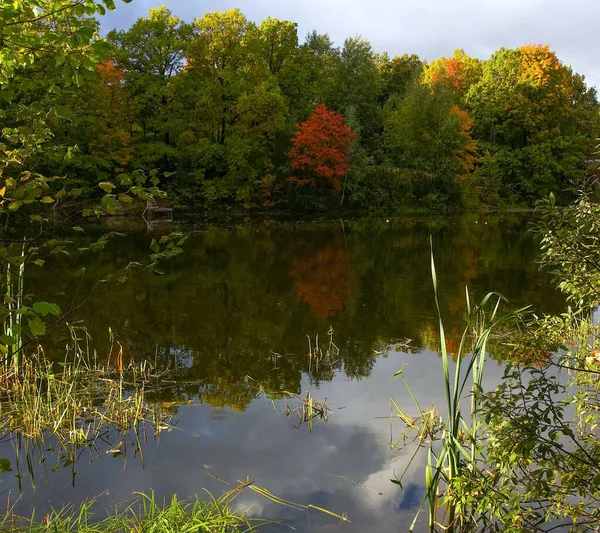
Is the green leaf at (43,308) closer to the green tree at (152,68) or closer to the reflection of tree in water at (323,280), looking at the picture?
the reflection of tree in water at (323,280)

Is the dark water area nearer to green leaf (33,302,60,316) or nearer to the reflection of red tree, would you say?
the reflection of red tree

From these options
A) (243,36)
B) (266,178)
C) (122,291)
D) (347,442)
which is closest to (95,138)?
(266,178)

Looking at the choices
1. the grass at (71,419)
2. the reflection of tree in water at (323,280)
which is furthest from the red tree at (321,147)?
the grass at (71,419)

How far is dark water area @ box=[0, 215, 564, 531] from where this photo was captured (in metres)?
4.01

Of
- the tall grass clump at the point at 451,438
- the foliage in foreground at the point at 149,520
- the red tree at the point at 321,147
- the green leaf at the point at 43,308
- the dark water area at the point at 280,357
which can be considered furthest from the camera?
the red tree at the point at 321,147

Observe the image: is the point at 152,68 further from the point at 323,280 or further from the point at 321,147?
the point at 323,280

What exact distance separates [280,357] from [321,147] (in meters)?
19.6

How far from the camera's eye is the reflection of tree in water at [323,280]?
10.1 metres

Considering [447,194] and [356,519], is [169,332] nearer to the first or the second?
[356,519]

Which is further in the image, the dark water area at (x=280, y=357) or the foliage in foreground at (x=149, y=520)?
the dark water area at (x=280, y=357)

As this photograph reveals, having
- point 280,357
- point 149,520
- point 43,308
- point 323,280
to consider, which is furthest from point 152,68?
point 43,308

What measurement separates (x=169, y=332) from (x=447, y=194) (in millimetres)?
26437

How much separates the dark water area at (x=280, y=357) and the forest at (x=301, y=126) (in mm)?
9969

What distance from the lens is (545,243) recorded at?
9.94ft
